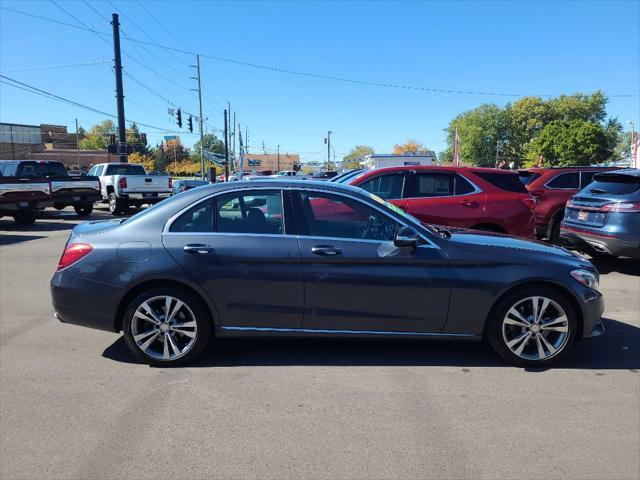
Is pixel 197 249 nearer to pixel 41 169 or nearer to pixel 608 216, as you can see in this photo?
pixel 608 216

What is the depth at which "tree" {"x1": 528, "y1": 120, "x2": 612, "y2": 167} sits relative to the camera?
2781 inches

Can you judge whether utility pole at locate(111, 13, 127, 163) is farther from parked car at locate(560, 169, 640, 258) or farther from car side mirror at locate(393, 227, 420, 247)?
car side mirror at locate(393, 227, 420, 247)

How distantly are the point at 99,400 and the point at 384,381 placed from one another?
2.22 meters

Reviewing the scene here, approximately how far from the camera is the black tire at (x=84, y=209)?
19395mm

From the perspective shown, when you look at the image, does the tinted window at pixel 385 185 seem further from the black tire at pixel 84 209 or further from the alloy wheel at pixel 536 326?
the black tire at pixel 84 209

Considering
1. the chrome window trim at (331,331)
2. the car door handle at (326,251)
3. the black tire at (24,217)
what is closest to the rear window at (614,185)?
the chrome window trim at (331,331)

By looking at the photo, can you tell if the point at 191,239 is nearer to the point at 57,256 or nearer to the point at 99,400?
the point at 99,400

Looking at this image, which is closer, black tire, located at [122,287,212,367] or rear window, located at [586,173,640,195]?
black tire, located at [122,287,212,367]

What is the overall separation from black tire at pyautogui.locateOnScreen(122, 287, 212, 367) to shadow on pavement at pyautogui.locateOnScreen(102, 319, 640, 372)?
164 mm

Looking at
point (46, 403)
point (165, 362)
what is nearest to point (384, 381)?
point (165, 362)

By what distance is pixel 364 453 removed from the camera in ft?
9.84

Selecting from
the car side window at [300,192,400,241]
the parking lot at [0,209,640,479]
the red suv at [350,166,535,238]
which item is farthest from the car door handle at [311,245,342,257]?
the red suv at [350,166,535,238]

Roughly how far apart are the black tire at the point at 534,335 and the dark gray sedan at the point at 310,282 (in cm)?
1

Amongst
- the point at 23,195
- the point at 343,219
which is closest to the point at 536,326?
the point at 343,219
